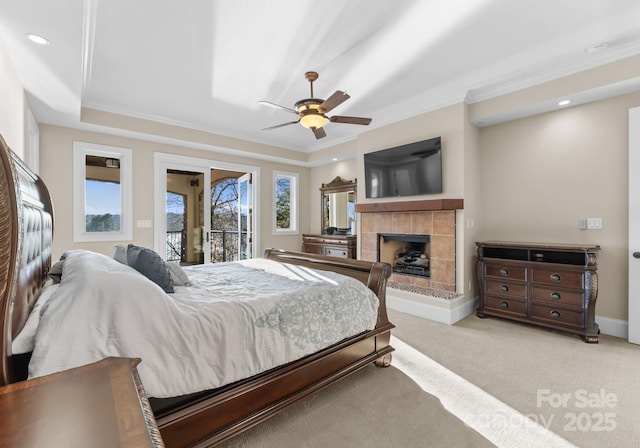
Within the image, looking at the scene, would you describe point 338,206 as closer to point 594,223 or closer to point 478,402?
point 594,223

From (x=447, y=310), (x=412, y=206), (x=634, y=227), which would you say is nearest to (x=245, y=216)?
(x=412, y=206)

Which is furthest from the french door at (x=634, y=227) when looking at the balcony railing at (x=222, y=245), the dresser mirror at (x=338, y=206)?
the balcony railing at (x=222, y=245)

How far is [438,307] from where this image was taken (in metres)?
3.57

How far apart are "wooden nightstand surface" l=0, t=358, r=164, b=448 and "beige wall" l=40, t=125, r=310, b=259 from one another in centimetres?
418

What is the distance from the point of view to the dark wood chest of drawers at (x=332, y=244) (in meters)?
5.41

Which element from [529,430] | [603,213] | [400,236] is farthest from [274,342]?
[603,213]

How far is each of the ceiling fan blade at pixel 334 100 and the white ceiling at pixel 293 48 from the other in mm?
491

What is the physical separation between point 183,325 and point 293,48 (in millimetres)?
2551

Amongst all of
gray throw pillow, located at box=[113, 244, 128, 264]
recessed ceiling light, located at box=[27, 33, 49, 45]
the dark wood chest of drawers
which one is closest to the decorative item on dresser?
the dark wood chest of drawers

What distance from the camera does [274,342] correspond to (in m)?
1.71

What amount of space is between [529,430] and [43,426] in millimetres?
2266

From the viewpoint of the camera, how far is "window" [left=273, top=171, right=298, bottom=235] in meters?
6.23

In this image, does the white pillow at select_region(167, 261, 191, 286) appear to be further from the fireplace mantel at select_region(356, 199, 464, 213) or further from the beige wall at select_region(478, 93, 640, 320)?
the beige wall at select_region(478, 93, 640, 320)

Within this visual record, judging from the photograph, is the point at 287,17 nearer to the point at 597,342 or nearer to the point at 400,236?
the point at 400,236
